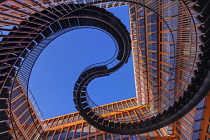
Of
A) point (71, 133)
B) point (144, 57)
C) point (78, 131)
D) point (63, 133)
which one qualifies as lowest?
point (63, 133)

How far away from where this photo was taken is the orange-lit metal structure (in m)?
10.5

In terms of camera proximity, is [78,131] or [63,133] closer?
[78,131]

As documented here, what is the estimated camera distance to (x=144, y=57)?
2852 centimetres

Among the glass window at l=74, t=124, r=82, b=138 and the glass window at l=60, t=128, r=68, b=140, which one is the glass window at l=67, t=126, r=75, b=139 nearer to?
the glass window at l=74, t=124, r=82, b=138

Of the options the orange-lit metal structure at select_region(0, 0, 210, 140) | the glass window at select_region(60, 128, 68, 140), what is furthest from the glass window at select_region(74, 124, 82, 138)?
the glass window at select_region(60, 128, 68, 140)

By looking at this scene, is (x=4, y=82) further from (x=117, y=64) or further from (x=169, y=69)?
(x=169, y=69)

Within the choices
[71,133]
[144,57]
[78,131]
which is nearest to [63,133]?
[71,133]

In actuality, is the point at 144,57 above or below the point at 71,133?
above

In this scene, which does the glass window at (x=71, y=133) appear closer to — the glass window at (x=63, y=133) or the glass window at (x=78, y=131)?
the glass window at (x=78, y=131)

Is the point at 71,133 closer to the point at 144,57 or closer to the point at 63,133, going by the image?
the point at 63,133

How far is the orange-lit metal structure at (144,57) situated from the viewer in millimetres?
10523

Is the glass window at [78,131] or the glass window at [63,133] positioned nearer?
the glass window at [78,131]

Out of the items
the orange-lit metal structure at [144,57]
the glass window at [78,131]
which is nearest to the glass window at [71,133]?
the orange-lit metal structure at [144,57]

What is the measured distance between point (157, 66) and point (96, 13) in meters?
14.8
